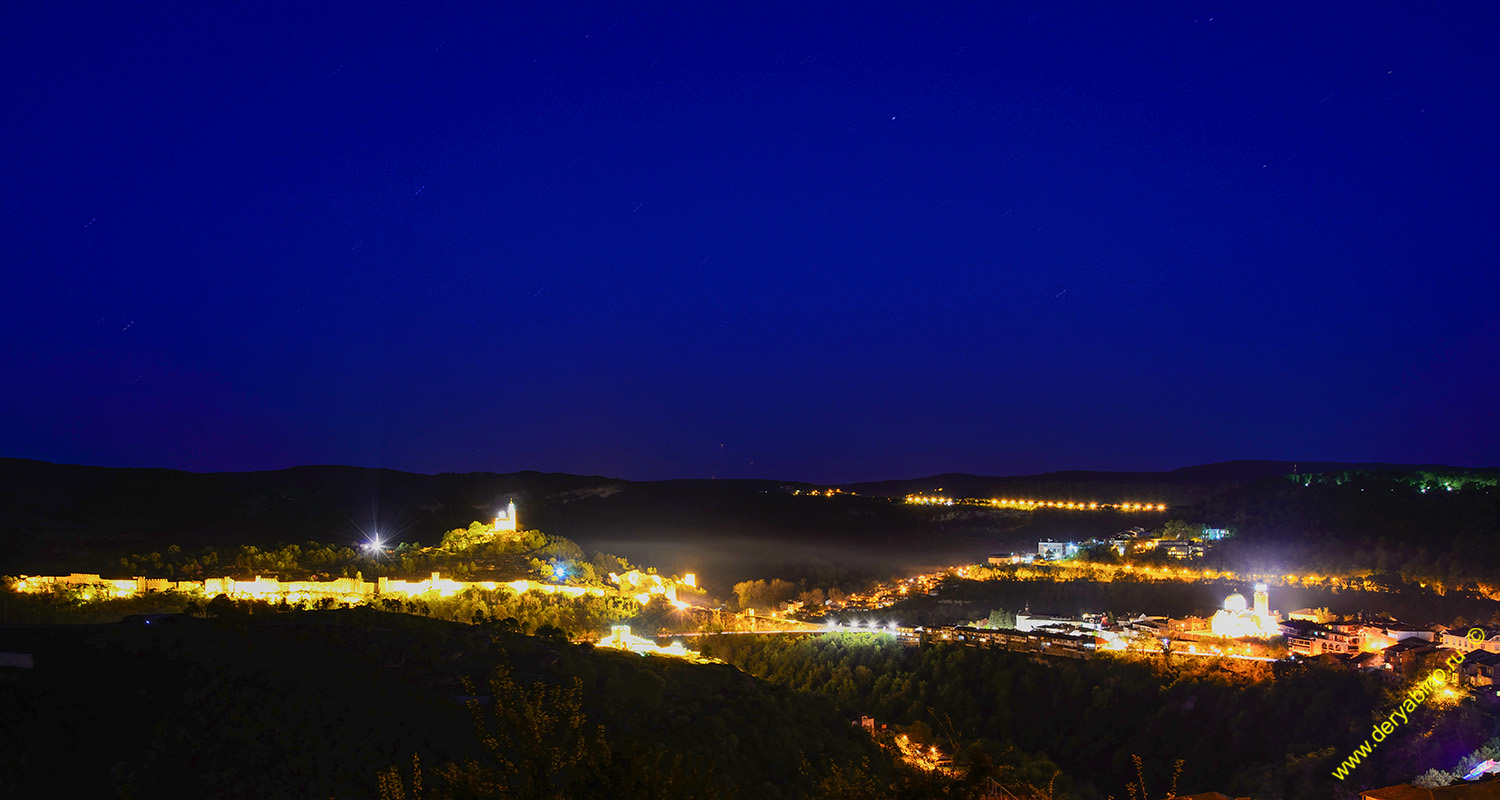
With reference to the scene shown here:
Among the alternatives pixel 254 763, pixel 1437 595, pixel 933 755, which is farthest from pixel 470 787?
pixel 1437 595

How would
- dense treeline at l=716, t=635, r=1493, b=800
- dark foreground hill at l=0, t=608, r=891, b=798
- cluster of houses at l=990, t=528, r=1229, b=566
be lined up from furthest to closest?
cluster of houses at l=990, t=528, r=1229, b=566 < dense treeline at l=716, t=635, r=1493, b=800 < dark foreground hill at l=0, t=608, r=891, b=798

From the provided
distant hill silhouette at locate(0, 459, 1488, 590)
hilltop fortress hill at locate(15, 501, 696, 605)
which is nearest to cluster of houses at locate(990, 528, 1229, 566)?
distant hill silhouette at locate(0, 459, 1488, 590)

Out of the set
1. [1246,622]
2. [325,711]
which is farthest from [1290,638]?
[325,711]

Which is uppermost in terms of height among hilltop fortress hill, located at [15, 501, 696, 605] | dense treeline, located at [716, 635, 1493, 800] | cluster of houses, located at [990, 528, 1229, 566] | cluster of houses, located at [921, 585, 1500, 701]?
hilltop fortress hill, located at [15, 501, 696, 605]

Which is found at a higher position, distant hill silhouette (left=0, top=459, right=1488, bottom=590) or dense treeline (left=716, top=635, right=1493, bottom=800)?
distant hill silhouette (left=0, top=459, right=1488, bottom=590)

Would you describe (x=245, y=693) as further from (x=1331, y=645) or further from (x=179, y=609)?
(x=1331, y=645)

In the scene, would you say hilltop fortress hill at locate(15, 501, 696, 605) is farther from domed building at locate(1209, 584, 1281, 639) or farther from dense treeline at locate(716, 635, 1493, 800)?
domed building at locate(1209, 584, 1281, 639)

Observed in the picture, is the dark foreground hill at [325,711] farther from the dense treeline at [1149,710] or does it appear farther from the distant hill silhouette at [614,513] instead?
the distant hill silhouette at [614,513]
